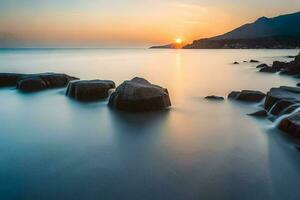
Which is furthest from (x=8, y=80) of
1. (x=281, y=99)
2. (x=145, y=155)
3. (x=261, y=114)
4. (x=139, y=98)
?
(x=281, y=99)

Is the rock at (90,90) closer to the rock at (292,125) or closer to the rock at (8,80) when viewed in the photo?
the rock at (8,80)

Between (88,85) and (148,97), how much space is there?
499 centimetres

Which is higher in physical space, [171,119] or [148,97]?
[148,97]

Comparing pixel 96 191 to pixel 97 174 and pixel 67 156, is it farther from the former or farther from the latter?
pixel 67 156

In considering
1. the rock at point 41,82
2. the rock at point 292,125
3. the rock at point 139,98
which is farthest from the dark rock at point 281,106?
the rock at point 41,82

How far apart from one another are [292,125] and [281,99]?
8.39 feet

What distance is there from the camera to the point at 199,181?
6371 millimetres

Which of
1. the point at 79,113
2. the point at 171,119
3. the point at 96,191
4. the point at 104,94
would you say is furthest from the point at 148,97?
the point at 96,191

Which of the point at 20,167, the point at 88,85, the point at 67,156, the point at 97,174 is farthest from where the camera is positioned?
the point at 88,85

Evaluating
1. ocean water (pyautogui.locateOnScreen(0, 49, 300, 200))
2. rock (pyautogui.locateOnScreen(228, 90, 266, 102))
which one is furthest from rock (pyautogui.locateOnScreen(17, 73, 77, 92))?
rock (pyautogui.locateOnScreen(228, 90, 266, 102))

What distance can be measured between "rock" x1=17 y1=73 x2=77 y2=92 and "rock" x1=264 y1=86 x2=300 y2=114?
14180mm

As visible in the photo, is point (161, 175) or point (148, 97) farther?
point (148, 97)

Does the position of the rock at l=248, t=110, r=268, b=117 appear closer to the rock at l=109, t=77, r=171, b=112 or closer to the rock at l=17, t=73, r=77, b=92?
the rock at l=109, t=77, r=171, b=112

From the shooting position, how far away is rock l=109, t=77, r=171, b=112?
12422 mm
